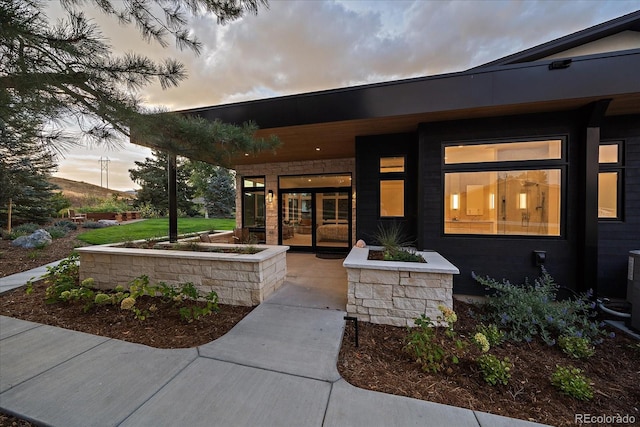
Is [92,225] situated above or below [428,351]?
above

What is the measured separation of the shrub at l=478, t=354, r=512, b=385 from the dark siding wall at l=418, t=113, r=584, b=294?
7.53 ft

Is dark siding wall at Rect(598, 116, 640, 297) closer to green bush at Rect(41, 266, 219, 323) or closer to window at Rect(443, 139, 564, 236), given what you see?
window at Rect(443, 139, 564, 236)

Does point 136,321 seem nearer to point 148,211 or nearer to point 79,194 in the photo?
point 148,211

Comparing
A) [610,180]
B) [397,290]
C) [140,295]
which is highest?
[610,180]

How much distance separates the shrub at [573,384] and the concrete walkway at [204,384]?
2.38 feet

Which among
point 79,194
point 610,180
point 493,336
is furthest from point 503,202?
point 79,194

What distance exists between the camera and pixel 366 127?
4.60 meters

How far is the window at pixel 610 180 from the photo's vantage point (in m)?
3.96

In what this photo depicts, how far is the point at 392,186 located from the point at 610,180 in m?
3.54

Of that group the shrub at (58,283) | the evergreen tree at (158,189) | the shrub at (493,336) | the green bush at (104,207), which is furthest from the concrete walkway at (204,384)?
the evergreen tree at (158,189)

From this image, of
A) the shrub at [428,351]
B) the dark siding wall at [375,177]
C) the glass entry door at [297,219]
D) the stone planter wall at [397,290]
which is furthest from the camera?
the glass entry door at [297,219]

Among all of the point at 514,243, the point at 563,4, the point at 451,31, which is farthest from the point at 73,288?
the point at 563,4

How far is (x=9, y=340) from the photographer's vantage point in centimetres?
273

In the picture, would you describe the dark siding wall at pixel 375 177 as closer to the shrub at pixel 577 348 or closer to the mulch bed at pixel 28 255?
the shrub at pixel 577 348
